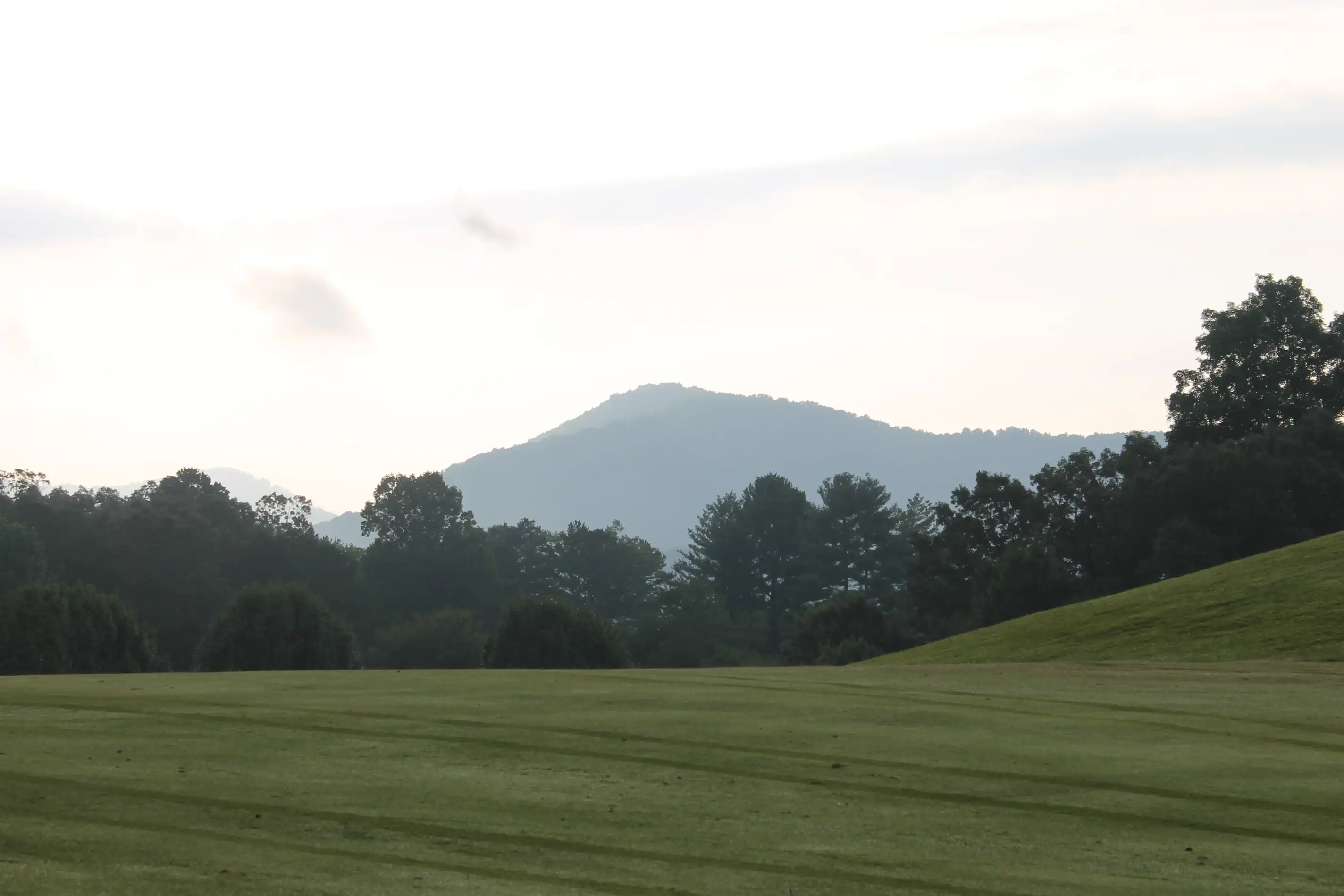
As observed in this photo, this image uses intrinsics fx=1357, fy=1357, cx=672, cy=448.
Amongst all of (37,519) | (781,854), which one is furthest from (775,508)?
(781,854)

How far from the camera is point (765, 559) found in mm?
131750

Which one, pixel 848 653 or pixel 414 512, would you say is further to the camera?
pixel 414 512

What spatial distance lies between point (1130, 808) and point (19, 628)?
61710 millimetres

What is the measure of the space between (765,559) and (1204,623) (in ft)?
297

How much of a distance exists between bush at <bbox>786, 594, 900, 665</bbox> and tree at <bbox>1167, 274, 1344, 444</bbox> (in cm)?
2367

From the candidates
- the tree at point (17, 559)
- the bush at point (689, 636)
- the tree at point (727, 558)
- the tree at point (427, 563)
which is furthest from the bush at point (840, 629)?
the tree at point (17, 559)

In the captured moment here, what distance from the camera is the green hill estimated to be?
125 feet

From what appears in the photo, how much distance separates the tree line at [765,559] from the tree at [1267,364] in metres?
0.13

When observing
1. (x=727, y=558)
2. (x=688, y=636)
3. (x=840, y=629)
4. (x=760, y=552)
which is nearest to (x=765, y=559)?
(x=760, y=552)

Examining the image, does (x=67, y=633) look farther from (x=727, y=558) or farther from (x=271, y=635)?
(x=727, y=558)

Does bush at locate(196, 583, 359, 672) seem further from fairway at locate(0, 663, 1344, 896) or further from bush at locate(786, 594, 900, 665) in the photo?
fairway at locate(0, 663, 1344, 896)

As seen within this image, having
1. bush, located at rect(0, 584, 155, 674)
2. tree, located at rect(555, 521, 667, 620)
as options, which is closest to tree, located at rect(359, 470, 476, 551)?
tree, located at rect(555, 521, 667, 620)

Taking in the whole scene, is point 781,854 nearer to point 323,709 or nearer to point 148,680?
point 323,709

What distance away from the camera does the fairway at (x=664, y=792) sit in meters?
13.3
